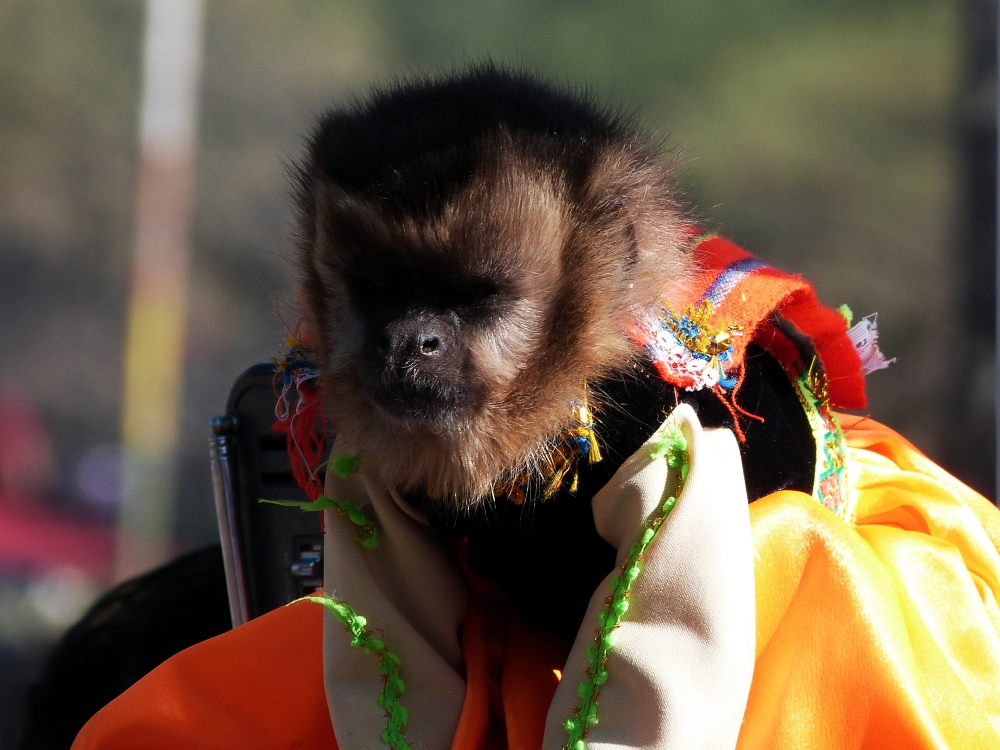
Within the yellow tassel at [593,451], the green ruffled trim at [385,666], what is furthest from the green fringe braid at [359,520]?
the yellow tassel at [593,451]

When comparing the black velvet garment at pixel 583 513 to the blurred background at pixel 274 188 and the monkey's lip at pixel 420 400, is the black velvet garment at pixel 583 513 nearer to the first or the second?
the monkey's lip at pixel 420 400

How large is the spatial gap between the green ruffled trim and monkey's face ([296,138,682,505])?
23cm

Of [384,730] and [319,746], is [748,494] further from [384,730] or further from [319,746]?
[319,746]

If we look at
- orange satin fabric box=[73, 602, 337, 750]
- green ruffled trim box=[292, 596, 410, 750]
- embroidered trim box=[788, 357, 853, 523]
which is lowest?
orange satin fabric box=[73, 602, 337, 750]

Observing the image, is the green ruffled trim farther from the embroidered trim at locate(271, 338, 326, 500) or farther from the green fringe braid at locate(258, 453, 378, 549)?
the embroidered trim at locate(271, 338, 326, 500)

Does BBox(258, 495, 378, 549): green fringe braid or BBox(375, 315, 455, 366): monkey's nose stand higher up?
BBox(375, 315, 455, 366): monkey's nose

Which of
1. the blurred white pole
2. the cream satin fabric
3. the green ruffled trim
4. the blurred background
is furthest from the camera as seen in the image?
the blurred white pole

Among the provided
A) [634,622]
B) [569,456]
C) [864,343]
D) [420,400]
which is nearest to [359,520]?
[420,400]

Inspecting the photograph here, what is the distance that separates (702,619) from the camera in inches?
50.3

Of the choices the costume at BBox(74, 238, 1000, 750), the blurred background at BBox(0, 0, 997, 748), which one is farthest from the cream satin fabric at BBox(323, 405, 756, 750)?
the blurred background at BBox(0, 0, 997, 748)

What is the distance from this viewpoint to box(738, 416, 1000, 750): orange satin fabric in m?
1.33

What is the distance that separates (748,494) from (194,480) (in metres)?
2.31

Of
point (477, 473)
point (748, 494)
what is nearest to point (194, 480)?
point (477, 473)

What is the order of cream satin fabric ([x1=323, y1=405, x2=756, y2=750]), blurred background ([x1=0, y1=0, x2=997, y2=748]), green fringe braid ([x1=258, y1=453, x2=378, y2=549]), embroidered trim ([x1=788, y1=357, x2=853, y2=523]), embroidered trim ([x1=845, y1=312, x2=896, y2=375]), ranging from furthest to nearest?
blurred background ([x1=0, y1=0, x2=997, y2=748]) < embroidered trim ([x1=845, y1=312, x2=896, y2=375]) < embroidered trim ([x1=788, y1=357, x2=853, y2=523]) < green fringe braid ([x1=258, y1=453, x2=378, y2=549]) < cream satin fabric ([x1=323, y1=405, x2=756, y2=750])
